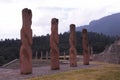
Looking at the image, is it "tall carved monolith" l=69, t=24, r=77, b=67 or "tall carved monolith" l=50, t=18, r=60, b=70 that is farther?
"tall carved monolith" l=69, t=24, r=77, b=67

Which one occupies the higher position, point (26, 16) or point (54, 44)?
point (26, 16)

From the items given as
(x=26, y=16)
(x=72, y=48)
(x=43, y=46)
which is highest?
(x=26, y=16)

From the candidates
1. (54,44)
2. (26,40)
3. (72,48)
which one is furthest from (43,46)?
(26,40)

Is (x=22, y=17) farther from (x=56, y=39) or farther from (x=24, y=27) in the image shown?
(x=56, y=39)

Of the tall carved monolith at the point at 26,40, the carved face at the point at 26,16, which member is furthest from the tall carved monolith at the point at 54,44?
the carved face at the point at 26,16

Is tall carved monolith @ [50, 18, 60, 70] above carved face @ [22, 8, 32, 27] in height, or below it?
below

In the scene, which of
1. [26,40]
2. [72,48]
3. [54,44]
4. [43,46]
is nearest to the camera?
[26,40]

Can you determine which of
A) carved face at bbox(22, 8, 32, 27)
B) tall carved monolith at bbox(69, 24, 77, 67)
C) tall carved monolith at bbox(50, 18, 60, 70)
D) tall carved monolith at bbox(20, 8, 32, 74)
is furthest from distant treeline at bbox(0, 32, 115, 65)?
carved face at bbox(22, 8, 32, 27)

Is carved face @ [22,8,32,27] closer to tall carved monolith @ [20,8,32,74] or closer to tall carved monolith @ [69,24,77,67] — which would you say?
tall carved monolith @ [20,8,32,74]

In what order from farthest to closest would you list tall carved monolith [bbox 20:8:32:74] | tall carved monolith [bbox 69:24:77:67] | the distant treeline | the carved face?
the distant treeline
tall carved monolith [bbox 69:24:77:67]
the carved face
tall carved monolith [bbox 20:8:32:74]

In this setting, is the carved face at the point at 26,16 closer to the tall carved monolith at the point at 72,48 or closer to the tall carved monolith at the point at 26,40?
the tall carved monolith at the point at 26,40

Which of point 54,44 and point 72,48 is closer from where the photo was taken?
point 54,44

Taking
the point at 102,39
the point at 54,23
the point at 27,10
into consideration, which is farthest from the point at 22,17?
the point at 102,39

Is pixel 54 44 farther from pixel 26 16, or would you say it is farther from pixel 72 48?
pixel 26 16
